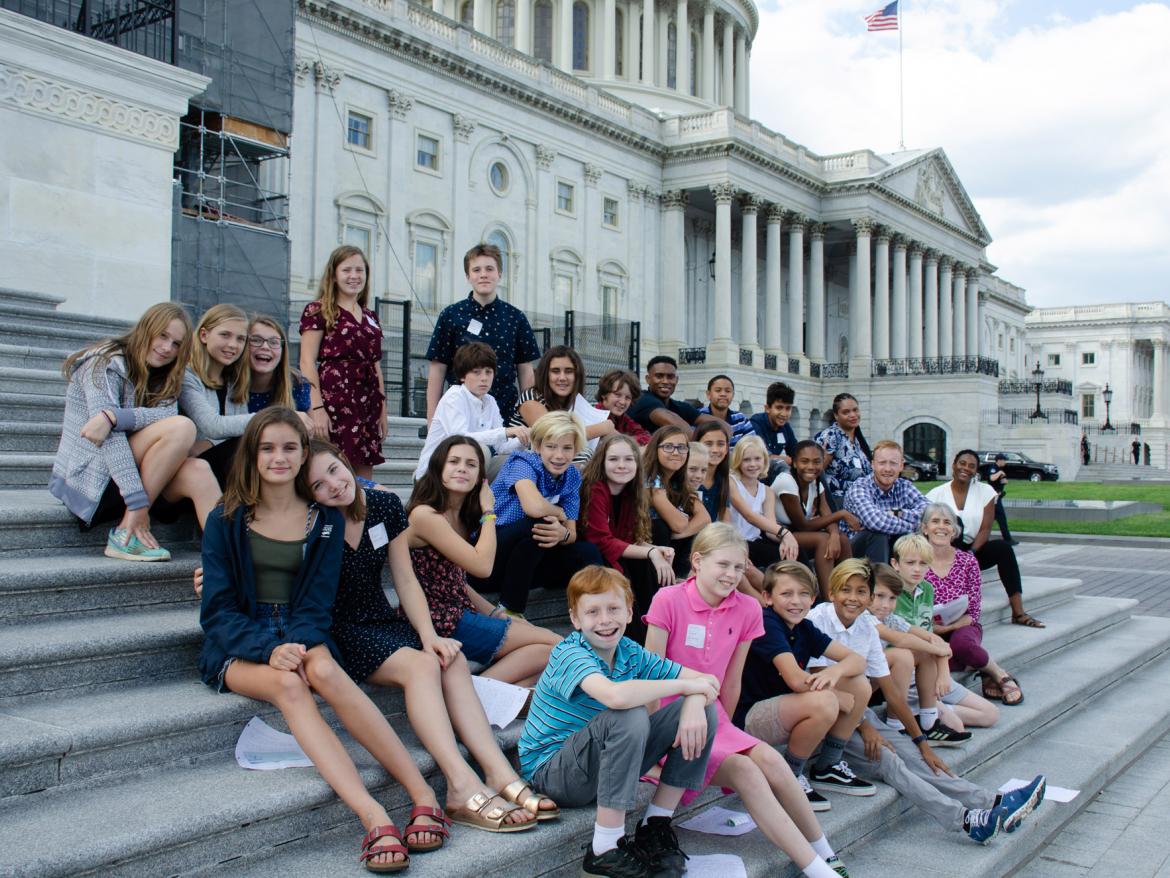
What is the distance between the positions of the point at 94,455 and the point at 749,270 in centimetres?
4402

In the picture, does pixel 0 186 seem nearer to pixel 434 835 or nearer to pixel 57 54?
pixel 57 54

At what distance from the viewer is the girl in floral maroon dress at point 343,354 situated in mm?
6316

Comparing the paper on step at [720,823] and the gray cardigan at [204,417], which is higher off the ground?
the gray cardigan at [204,417]

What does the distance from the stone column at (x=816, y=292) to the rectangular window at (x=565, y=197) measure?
48.7 feet

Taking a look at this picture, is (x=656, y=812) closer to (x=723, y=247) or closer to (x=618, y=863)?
(x=618, y=863)

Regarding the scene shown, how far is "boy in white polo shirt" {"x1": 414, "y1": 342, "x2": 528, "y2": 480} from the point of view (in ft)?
20.3

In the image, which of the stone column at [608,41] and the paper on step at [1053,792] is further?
the stone column at [608,41]

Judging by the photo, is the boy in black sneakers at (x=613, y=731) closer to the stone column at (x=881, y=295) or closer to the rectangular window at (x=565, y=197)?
the rectangular window at (x=565, y=197)

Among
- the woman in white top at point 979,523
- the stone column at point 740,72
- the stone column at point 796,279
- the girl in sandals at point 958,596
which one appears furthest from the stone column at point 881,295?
the girl in sandals at point 958,596

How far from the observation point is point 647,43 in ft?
186

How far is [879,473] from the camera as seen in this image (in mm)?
7758

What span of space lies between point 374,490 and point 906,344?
183 feet

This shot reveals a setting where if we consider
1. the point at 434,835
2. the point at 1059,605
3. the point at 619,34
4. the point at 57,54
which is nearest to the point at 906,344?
the point at 619,34

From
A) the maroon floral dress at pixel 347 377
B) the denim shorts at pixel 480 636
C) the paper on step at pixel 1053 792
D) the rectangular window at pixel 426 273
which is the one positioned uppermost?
the rectangular window at pixel 426 273
